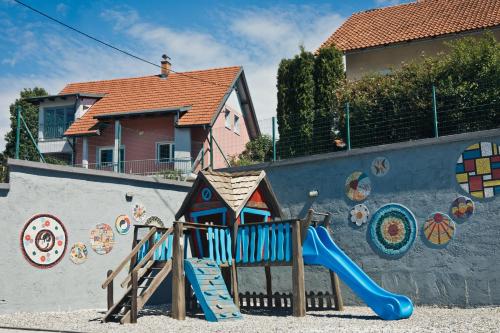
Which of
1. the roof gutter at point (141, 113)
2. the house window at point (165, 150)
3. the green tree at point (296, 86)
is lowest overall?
the house window at point (165, 150)

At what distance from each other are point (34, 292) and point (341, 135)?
880 centimetres

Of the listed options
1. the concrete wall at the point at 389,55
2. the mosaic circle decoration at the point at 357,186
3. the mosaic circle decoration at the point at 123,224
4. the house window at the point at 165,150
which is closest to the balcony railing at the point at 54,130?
the house window at the point at 165,150

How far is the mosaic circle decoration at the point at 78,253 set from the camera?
45.3ft

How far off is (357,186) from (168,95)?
1864 cm

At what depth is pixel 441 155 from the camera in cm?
1298

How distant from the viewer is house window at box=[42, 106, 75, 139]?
3300 cm

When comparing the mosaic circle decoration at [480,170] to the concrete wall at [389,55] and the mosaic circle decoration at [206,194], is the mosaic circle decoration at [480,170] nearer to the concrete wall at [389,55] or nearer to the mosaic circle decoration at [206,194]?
the mosaic circle decoration at [206,194]

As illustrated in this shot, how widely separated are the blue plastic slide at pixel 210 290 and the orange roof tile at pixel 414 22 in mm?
14440

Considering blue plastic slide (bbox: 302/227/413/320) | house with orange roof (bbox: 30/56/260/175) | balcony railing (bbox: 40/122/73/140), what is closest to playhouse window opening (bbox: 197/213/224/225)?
blue plastic slide (bbox: 302/227/413/320)

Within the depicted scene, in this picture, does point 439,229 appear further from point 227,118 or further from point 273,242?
point 227,118

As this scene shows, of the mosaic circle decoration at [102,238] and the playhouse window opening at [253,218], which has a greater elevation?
the playhouse window opening at [253,218]

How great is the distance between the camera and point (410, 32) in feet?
78.1

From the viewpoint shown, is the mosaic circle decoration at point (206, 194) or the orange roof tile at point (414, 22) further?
the orange roof tile at point (414, 22)

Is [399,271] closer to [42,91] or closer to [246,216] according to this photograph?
[246,216]
